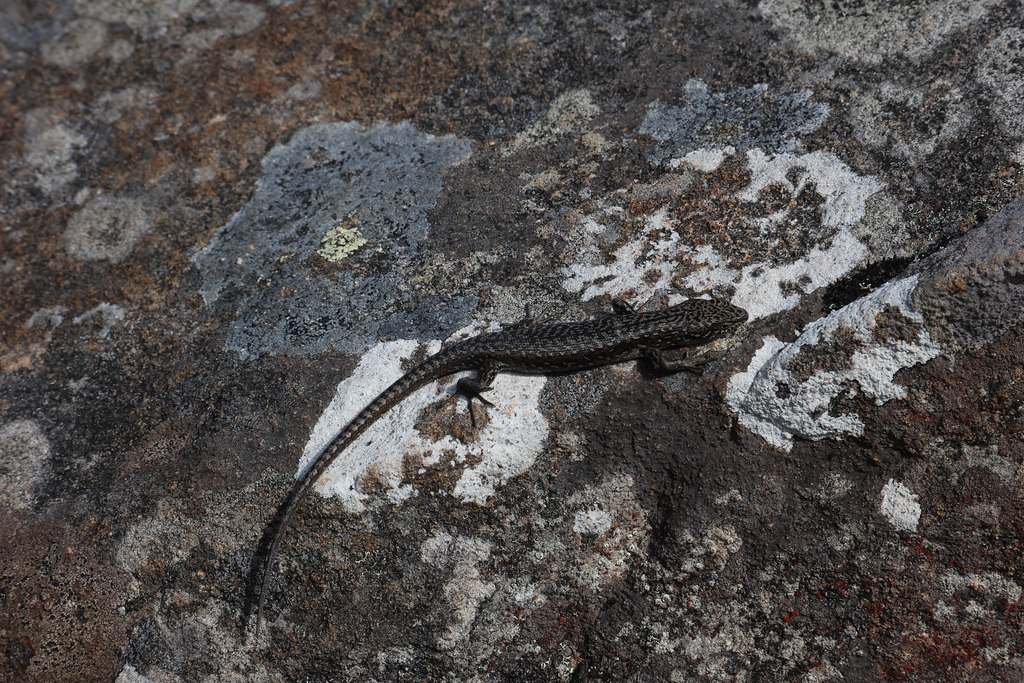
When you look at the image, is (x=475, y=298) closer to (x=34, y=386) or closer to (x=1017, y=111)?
(x=34, y=386)

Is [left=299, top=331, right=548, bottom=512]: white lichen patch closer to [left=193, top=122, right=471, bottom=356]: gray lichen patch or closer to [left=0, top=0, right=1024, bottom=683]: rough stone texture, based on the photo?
[left=0, top=0, right=1024, bottom=683]: rough stone texture

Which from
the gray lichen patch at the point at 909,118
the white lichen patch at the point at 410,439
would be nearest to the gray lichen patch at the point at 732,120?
the gray lichen patch at the point at 909,118

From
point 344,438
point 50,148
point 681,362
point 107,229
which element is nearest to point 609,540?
point 681,362

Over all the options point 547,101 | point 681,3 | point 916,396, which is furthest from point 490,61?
point 916,396

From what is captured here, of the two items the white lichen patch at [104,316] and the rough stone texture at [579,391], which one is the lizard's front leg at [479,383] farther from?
the white lichen patch at [104,316]

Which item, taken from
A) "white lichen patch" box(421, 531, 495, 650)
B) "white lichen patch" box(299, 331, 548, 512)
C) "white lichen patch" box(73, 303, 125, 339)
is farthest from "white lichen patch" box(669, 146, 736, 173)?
"white lichen patch" box(73, 303, 125, 339)

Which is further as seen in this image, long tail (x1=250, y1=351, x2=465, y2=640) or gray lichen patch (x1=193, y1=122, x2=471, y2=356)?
gray lichen patch (x1=193, y1=122, x2=471, y2=356)

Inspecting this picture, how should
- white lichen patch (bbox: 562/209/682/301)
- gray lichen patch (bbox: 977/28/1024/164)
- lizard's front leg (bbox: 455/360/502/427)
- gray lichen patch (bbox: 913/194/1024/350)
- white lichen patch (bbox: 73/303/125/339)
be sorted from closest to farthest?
gray lichen patch (bbox: 913/194/1024/350)
gray lichen patch (bbox: 977/28/1024/164)
lizard's front leg (bbox: 455/360/502/427)
white lichen patch (bbox: 562/209/682/301)
white lichen patch (bbox: 73/303/125/339)

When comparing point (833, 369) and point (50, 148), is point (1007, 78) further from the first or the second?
point (50, 148)
